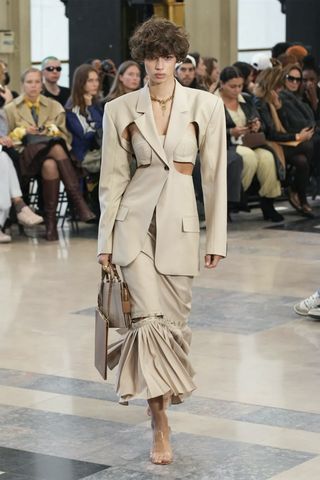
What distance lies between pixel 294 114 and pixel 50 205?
336cm

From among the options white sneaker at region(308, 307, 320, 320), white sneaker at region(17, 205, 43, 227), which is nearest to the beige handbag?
white sneaker at region(308, 307, 320, 320)

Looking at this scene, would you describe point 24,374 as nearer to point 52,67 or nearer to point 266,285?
point 266,285

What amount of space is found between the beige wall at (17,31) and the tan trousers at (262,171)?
8324 millimetres

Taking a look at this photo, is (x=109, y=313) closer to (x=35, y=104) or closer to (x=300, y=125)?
(x=35, y=104)

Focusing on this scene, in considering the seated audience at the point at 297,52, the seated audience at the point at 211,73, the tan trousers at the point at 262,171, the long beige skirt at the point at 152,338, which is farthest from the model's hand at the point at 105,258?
the seated audience at the point at 297,52

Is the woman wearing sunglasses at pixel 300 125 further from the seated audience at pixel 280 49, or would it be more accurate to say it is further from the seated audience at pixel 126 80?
the seated audience at pixel 280 49

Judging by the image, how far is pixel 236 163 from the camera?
44.6 ft

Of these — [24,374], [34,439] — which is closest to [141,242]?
[34,439]

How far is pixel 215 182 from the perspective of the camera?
6.17 metres

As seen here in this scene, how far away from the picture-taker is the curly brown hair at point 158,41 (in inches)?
235

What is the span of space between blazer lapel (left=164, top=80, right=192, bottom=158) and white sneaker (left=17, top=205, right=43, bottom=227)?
6743mm

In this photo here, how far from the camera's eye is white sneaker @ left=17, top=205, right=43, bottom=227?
12.8 meters

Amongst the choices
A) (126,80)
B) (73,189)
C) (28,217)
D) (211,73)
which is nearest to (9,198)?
(28,217)

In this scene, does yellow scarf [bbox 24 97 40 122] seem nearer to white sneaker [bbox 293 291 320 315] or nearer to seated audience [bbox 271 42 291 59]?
white sneaker [bbox 293 291 320 315]
